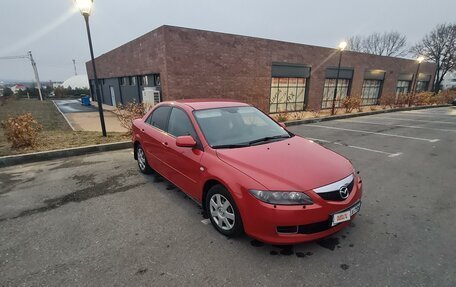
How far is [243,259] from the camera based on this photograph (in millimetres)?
2525

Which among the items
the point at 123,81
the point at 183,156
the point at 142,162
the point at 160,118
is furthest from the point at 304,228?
the point at 123,81

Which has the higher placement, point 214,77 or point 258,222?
point 214,77

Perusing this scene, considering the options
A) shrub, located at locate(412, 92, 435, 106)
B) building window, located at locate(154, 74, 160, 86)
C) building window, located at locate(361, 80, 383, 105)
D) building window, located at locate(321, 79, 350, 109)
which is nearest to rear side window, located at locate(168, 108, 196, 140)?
building window, located at locate(154, 74, 160, 86)

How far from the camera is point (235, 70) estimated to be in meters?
13.8

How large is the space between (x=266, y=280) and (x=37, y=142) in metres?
7.36

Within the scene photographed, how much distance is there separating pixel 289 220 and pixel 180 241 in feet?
4.29

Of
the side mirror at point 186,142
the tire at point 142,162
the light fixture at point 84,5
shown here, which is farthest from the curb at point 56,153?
the side mirror at point 186,142

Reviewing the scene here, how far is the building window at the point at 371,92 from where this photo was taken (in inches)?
896

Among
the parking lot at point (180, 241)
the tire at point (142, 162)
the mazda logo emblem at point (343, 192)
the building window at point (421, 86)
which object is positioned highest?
the building window at point (421, 86)

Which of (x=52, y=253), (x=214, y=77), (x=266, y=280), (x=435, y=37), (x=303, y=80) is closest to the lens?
(x=266, y=280)

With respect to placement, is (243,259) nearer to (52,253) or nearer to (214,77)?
(52,253)

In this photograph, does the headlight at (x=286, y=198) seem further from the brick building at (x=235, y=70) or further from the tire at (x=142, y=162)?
the brick building at (x=235, y=70)

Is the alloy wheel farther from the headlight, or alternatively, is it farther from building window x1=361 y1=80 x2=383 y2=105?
building window x1=361 y1=80 x2=383 y2=105

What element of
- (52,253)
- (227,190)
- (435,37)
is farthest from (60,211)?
(435,37)
